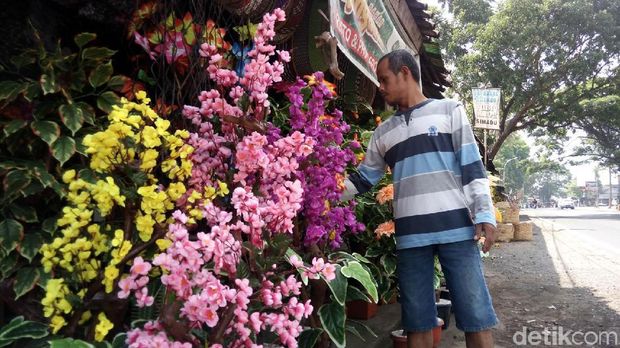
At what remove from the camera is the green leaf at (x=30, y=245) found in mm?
1608

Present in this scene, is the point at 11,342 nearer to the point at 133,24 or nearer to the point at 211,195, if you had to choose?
the point at 211,195

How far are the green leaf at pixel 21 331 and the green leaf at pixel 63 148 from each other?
554 mm

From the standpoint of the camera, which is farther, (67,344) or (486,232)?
(486,232)

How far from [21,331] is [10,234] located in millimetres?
327

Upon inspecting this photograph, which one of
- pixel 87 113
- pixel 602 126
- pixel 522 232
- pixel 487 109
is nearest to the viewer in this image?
pixel 87 113

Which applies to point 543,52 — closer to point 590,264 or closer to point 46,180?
point 590,264

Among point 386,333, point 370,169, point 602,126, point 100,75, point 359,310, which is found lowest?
point 386,333

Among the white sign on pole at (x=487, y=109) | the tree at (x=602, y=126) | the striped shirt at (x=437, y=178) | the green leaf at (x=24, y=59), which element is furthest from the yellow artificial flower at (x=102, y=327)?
the tree at (x=602, y=126)

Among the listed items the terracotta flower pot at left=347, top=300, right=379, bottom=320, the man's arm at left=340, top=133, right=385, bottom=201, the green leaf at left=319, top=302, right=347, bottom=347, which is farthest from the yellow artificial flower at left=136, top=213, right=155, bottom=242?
the terracotta flower pot at left=347, top=300, right=379, bottom=320

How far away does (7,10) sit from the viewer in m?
1.96

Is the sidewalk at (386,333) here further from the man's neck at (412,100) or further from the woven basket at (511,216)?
the woven basket at (511,216)

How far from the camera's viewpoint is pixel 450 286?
2129 mm

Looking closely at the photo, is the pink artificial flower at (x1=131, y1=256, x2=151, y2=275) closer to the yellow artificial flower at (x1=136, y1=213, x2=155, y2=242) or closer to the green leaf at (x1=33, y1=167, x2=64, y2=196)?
the yellow artificial flower at (x1=136, y1=213, x2=155, y2=242)

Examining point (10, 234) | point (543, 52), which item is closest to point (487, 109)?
point (543, 52)
